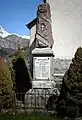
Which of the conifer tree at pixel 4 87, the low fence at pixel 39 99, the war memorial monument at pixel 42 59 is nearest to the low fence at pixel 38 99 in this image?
the low fence at pixel 39 99

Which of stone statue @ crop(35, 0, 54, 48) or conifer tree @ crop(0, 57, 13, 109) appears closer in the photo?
conifer tree @ crop(0, 57, 13, 109)

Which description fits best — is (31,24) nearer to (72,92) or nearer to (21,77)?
(21,77)

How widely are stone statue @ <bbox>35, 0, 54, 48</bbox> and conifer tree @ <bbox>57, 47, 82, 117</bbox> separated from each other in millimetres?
2888

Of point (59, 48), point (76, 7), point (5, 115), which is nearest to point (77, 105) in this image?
point (5, 115)

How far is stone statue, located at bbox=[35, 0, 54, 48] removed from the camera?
39.5ft

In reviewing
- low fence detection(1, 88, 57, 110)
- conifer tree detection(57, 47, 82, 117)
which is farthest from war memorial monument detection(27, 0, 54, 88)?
conifer tree detection(57, 47, 82, 117)

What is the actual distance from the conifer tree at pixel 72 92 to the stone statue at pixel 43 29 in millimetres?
2888

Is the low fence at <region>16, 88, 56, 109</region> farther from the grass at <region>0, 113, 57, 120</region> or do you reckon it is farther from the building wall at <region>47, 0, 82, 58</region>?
the building wall at <region>47, 0, 82, 58</region>

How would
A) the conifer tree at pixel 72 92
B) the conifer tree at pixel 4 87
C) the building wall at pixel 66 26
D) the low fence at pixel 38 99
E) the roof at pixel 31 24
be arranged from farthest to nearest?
1. the roof at pixel 31 24
2. the building wall at pixel 66 26
3. the low fence at pixel 38 99
4. the conifer tree at pixel 4 87
5. the conifer tree at pixel 72 92

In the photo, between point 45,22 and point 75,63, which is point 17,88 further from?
point 75,63

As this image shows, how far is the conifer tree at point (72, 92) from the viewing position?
8.41m

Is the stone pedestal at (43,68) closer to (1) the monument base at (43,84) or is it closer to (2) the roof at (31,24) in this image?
(1) the monument base at (43,84)

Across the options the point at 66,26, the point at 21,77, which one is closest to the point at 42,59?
the point at 21,77

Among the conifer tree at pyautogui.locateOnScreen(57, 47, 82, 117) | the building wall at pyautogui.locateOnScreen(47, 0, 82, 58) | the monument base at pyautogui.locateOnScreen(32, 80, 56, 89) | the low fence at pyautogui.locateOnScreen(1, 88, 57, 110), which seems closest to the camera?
the conifer tree at pyautogui.locateOnScreen(57, 47, 82, 117)
